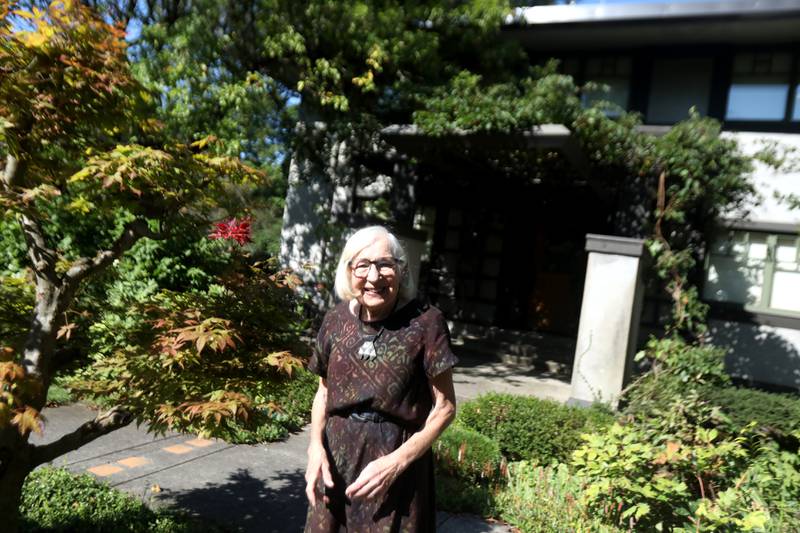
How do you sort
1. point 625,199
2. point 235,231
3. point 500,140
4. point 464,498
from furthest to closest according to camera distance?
point 625,199, point 500,140, point 464,498, point 235,231

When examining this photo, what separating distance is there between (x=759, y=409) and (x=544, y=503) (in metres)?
2.52

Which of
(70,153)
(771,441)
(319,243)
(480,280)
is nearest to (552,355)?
(480,280)

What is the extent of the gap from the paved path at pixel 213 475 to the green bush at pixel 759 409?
267 centimetres

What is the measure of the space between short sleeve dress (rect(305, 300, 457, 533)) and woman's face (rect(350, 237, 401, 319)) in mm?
61

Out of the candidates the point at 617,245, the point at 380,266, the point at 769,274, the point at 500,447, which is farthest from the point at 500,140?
the point at 380,266

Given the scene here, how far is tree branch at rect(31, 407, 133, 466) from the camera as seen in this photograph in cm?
295

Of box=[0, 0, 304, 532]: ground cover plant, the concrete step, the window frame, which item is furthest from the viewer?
the concrete step

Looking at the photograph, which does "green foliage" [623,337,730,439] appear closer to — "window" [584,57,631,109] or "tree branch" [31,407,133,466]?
"tree branch" [31,407,133,466]

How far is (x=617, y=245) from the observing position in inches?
279

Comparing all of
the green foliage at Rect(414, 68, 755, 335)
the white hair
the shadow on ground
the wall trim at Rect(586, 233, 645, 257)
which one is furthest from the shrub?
the green foliage at Rect(414, 68, 755, 335)

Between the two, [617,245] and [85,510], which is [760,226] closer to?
[617,245]

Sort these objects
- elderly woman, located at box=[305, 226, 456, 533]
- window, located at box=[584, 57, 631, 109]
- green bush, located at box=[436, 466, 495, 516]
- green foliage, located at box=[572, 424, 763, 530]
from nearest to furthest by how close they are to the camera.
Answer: elderly woman, located at box=[305, 226, 456, 533] < green foliage, located at box=[572, 424, 763, 530] < green bush, located at box=[436, 466, 495, 516] < window, located at box=[584, 57, 631, 109]

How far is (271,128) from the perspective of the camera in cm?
939

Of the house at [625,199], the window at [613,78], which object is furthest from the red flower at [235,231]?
the window at [613,78]
